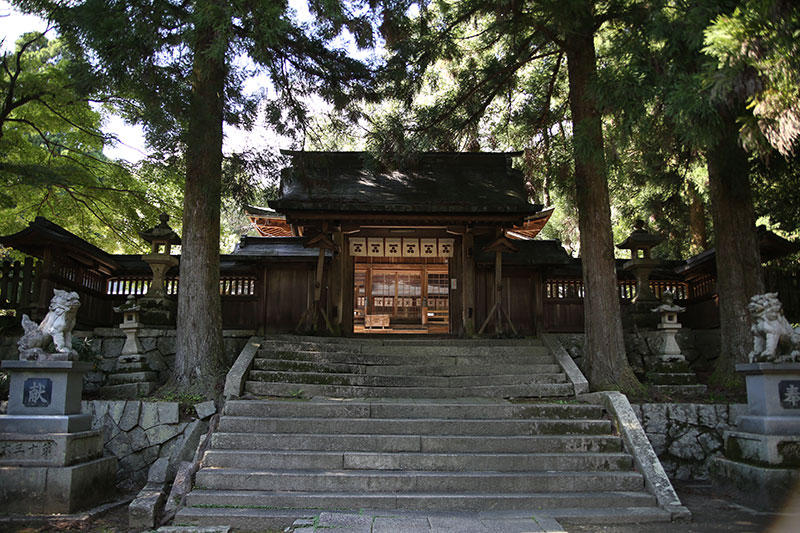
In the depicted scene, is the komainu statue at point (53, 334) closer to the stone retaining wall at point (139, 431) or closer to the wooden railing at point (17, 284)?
the stone retaining wall at point (139, 431)

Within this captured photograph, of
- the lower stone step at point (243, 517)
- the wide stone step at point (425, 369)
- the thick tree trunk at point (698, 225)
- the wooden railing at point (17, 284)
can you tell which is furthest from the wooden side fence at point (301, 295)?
the lower stone step at point (243, 517)

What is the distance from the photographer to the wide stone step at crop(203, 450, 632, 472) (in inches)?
238

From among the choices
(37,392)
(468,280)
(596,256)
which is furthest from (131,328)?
(596,256)

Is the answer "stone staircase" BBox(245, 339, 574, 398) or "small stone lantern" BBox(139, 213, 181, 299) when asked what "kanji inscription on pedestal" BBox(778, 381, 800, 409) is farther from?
"small stone lantern" BBox(139, 213, 181, 299)

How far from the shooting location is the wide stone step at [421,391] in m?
7.74

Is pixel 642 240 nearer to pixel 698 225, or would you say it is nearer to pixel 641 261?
pixel 641 261

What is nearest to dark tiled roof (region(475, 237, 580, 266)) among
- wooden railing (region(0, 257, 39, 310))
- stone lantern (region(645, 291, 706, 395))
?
stone lantern (region(645, 291, 706, 395))

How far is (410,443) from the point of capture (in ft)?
20.9

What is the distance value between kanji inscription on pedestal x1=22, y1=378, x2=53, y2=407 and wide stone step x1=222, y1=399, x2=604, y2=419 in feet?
6.59

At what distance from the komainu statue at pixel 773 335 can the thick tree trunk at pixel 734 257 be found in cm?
184

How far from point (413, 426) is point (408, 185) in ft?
22.9

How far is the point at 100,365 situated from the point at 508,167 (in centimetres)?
991

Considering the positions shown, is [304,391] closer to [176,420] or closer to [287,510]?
[176,420]

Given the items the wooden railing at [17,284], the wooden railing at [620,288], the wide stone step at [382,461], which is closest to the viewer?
the wide stone step at [382,461]
